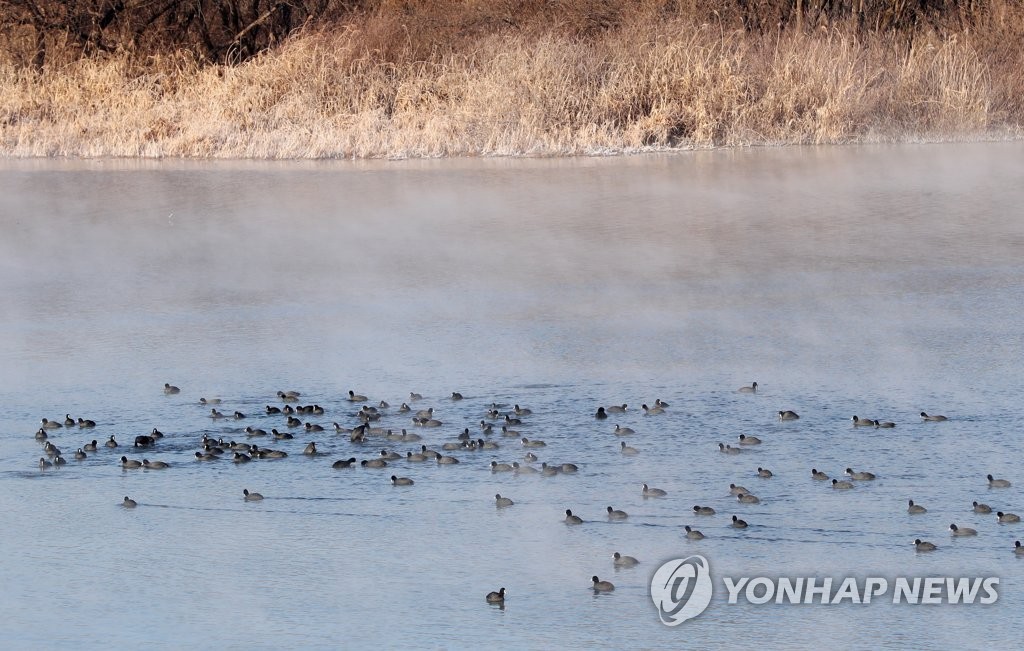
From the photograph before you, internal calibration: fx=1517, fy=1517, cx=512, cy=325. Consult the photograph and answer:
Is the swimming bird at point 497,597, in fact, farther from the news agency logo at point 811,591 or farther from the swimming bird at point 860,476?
the swimming bird at point 860,476

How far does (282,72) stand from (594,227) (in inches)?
322

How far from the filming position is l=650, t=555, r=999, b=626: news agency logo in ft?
19.2

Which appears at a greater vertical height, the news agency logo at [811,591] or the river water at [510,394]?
the river water at [510,394]

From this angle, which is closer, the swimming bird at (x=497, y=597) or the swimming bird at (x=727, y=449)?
the swimming bird at (x=497, y=597)

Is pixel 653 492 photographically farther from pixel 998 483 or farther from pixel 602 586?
pixel 998 483

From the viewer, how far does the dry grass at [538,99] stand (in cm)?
2011

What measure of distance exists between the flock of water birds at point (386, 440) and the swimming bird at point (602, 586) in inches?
29.1

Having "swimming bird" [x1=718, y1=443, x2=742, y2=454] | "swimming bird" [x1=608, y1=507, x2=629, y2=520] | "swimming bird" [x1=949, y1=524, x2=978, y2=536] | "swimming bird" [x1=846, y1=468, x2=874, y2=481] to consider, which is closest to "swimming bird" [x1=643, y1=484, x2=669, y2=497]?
"swimming bird" [x1=608, y1=507, x2=629, y2=520]

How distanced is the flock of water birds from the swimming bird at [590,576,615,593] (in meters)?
0.74

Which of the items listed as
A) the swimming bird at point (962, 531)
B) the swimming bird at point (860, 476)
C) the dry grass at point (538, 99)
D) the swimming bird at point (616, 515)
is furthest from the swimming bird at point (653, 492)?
the dry grass at point (538, 99)

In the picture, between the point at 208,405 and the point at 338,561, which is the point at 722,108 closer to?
the point at 208,405

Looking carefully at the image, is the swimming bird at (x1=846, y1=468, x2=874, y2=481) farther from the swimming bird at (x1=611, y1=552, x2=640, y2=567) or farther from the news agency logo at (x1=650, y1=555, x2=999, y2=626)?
the swimming bird at (x1=611, y1=552, x2=640, y2=567)

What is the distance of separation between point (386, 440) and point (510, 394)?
3.48ft

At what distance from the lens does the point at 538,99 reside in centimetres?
2006
